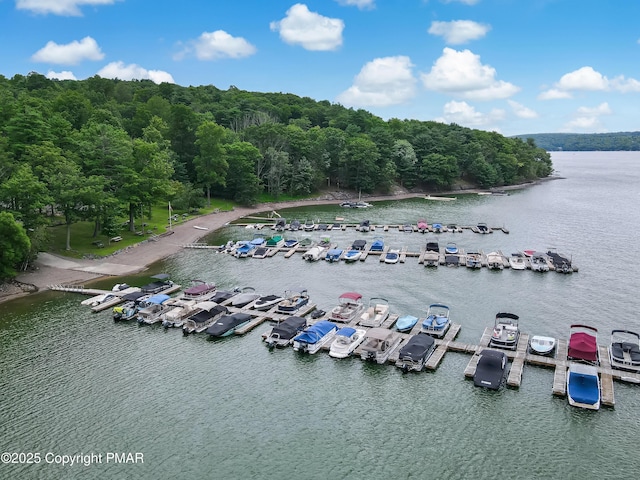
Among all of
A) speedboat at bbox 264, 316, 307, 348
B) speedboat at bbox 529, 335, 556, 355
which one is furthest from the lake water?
speedboat at bbox 529, 335, 556, 355

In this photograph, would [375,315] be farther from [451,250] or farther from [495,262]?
[451,250]

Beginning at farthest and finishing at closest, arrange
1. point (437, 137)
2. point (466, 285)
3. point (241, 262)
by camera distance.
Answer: point (437, 137) < point (241, 262) < point (466, 285)

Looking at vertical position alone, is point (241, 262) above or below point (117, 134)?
below

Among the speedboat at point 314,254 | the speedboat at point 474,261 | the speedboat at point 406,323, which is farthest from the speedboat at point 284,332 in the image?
the speedboat at point 474,261

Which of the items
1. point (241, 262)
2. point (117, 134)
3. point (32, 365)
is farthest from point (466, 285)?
point (117, 134)

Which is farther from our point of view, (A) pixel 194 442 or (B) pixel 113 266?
(B) pixel 113 266

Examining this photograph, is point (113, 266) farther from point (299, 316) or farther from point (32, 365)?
point (299, 316)

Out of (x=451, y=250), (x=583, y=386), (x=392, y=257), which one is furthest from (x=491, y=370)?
(x=451, y=250)

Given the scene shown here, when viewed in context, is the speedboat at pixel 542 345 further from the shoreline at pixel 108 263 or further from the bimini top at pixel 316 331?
the shoreline at pixel 108 263
